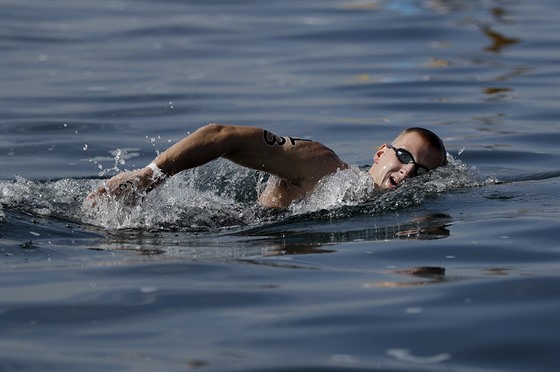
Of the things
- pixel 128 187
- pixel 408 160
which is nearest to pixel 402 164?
pixel 408 160

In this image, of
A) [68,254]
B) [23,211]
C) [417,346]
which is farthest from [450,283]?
[23,211]

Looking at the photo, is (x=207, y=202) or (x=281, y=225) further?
(x=207, y=202)

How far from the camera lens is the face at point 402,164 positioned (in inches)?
342

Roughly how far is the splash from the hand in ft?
0.17

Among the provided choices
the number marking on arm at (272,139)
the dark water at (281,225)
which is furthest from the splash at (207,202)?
the number marking on arm at (272,139)

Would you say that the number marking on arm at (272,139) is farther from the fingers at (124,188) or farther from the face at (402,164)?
the face at (402,164)

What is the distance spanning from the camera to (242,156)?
7.90m

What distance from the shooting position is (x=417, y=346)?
5242 mm

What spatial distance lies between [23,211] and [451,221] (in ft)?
9.07

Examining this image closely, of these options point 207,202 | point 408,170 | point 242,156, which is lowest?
point 207,202

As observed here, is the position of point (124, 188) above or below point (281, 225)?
above

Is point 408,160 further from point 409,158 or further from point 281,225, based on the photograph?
point 281,225

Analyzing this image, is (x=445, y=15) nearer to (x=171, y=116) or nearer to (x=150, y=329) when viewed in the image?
(x=171, y=116)

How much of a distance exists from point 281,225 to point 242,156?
51cm
